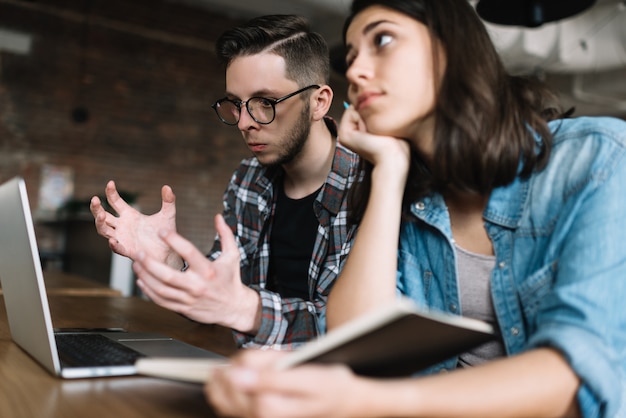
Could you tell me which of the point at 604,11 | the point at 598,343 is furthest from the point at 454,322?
the point at 604,11

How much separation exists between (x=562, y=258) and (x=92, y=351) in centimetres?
79

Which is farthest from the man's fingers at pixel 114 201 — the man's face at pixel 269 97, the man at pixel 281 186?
the man's face at pixel 269 97

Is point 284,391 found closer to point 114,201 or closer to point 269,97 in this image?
point 114,201

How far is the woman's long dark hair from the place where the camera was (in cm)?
87

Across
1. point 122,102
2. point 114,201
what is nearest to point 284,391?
point 114,201

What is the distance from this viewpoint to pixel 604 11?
16.5 ft

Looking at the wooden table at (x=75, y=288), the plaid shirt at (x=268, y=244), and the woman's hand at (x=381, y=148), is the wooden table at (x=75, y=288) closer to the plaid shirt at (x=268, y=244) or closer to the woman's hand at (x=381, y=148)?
the plaid shirt at (x=268, y=244)

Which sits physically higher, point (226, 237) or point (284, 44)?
point (284, 44)

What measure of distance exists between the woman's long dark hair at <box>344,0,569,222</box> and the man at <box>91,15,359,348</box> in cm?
46

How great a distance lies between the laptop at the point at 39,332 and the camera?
2.76ft

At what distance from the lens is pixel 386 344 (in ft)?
1.82

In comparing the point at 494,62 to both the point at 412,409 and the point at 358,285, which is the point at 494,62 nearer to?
the point at 358,285

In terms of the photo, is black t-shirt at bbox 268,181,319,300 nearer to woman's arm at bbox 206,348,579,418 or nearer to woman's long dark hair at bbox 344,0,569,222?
woman's long dark hair at bbox 344,0,569,222

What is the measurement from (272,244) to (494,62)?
38.4 inches
